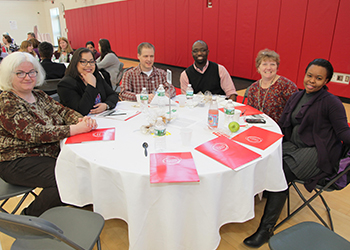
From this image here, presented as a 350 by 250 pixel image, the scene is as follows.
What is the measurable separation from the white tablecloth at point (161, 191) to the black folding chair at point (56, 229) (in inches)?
5.3

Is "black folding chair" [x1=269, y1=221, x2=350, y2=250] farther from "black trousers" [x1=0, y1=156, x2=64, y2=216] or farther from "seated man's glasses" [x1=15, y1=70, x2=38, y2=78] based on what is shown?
"seated man's glasses" [x1=15, y1=70, x2=38, y2=78]

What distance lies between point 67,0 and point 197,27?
11415 millimetres

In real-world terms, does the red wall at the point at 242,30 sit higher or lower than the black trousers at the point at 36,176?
higher

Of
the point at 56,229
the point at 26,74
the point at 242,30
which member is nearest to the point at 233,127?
the point at 56,229

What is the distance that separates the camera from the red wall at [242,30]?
16.4ft

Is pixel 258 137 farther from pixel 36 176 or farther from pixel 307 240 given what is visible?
pixel 36 176

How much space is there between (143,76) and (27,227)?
7.82ft

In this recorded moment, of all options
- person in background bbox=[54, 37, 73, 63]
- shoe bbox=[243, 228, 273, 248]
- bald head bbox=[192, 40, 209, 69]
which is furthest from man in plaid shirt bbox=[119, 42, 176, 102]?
person in background bbox=[54, 37, 73, 63]

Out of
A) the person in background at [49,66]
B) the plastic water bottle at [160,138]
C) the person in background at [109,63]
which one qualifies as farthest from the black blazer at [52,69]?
the plastic water bottle at [160,138]

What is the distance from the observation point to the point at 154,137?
171 cm

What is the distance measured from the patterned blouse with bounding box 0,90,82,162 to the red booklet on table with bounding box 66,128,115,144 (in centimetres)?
8

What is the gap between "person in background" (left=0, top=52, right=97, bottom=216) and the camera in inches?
64.1

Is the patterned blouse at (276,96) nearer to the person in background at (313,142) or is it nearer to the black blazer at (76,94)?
the person in background at (313,142)

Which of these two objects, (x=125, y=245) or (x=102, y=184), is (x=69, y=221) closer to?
(x=102, y=184)
